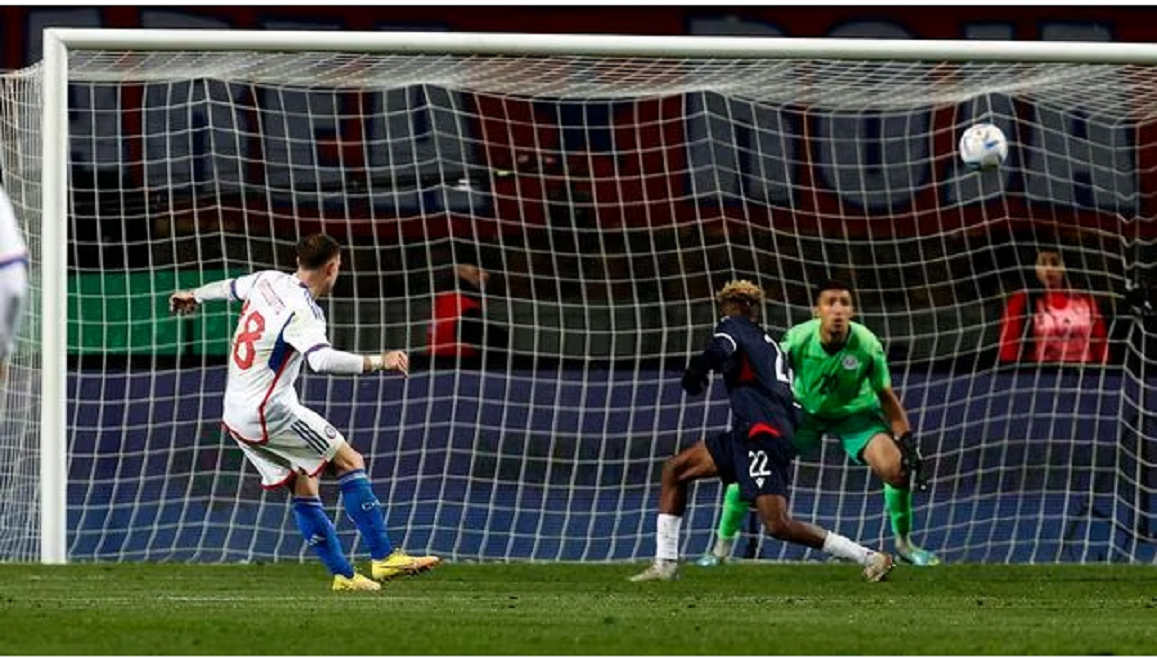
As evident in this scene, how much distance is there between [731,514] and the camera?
13414 millimetres

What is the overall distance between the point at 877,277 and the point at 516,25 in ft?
11.6

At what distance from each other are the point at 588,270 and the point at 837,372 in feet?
16.0

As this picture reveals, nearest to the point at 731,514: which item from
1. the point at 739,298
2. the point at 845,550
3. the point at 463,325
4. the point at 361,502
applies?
the point at 845,550

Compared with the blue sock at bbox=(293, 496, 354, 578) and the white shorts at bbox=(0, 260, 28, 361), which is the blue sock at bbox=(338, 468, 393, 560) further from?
the white shorts at bbox=(0, 260, 28, 361)

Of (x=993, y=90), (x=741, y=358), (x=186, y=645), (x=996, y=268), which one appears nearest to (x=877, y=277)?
(x=996, y=268)

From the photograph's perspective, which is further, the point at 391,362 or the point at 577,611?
the point at 391,362

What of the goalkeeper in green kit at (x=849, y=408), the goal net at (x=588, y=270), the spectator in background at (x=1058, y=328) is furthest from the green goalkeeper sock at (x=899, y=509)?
the spectator in background at (x=1058, y=328)

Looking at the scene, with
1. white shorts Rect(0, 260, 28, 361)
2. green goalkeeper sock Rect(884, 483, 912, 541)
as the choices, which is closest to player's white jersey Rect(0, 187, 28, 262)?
white shorts Rect(0, 260, 28, 361)

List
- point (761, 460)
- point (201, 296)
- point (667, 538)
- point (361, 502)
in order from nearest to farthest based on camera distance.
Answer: point (361, 502) → point (201, 296) → point (761, 460) → point (667, 538)

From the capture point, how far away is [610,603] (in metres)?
10.5

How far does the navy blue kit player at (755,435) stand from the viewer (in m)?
11.8

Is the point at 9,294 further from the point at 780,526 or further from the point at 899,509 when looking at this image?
the point at 899,509

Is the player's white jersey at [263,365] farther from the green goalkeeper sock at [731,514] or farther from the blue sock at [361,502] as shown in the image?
the green goalkeeper sock at [731,514]

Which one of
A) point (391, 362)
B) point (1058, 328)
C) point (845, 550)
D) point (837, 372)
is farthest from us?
point (1058, 328)
